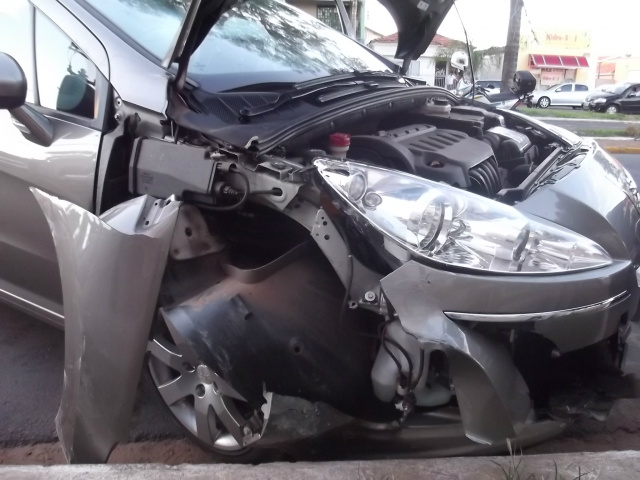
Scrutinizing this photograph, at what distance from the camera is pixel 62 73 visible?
2625 mm

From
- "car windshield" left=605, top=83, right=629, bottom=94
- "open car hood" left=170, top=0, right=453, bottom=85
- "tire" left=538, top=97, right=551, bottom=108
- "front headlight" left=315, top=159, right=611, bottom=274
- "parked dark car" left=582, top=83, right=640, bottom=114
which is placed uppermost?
"open car hood" left=170, top=0, right=453, bottom=85

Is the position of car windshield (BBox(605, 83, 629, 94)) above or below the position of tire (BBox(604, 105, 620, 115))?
above

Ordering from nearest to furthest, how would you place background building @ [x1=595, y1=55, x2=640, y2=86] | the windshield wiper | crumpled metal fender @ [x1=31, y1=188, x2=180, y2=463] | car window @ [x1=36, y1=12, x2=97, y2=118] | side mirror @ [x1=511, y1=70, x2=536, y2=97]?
1. crumpled metal fender @ [x1=31, y1=188, x2=180, y2=463]
2. the windshield wiper
3. car window @ [x1=36, y1=12, x2=97, y2=118]
4. side mirror @ [x1=511, y1=70, x2=536, y2=97]
5. background building @ [x1=595, y1=55, x2=640, y2=86]

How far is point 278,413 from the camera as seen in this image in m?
2.09

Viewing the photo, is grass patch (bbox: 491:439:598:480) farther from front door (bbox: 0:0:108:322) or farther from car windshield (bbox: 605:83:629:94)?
car windshield (bbox: 605:83:629:94)

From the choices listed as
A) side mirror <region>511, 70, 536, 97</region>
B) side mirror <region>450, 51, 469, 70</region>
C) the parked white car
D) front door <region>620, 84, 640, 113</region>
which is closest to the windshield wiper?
side mirror <region>450, 51, 469, 70</region>

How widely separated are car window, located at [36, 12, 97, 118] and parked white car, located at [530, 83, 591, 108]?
29.9 meters

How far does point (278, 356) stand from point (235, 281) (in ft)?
1.05

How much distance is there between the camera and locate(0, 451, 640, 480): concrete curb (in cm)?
199

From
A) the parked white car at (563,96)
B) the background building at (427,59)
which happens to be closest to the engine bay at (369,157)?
the background building at (427,59)

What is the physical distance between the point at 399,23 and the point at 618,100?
26390 mm

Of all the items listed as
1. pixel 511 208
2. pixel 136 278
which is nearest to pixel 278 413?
pixel 136 278

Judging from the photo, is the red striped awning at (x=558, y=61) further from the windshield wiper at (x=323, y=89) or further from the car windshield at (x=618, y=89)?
the windshield wiper at (x=323, y=89)

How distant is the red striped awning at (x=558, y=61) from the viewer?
142 ft
